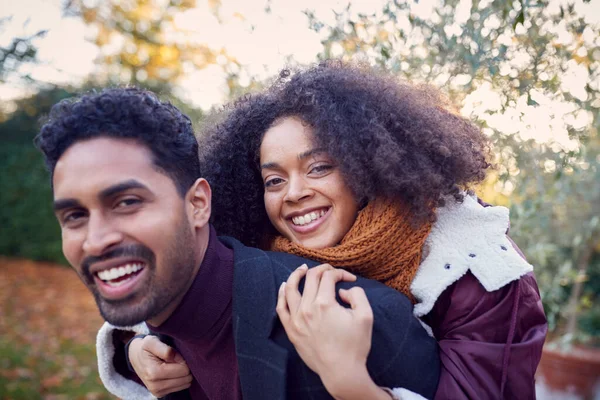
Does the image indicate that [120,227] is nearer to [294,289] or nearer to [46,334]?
[294,289]

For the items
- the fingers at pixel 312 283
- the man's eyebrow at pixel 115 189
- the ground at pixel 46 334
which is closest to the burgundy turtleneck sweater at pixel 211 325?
the fingers at pixel 312 283

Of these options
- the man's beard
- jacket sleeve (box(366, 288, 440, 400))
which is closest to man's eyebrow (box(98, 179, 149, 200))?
the man's beard

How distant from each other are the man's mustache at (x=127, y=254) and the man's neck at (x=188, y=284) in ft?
0.80

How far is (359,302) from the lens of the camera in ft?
7.00

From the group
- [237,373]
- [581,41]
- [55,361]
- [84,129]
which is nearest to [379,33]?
[581,41]

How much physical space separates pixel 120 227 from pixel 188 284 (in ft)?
1.36

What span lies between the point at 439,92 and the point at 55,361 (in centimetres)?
709

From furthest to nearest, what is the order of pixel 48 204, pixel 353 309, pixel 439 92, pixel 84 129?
pixel 48 204
pixel 439 92
pixel 84 129
pixel 353 309

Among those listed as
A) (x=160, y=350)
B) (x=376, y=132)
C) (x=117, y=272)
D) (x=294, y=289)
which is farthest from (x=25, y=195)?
(x=294, y=289)

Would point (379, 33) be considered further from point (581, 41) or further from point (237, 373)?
point (237, 373)

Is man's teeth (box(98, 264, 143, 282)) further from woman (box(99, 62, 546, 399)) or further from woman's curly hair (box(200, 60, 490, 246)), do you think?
woman's curly hair (box(200, 60, 490, 246))

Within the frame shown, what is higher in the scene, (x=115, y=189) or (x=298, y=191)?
(x=298, y=191)

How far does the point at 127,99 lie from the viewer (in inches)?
94.0

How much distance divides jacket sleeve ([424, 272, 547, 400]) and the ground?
19.4 ft
